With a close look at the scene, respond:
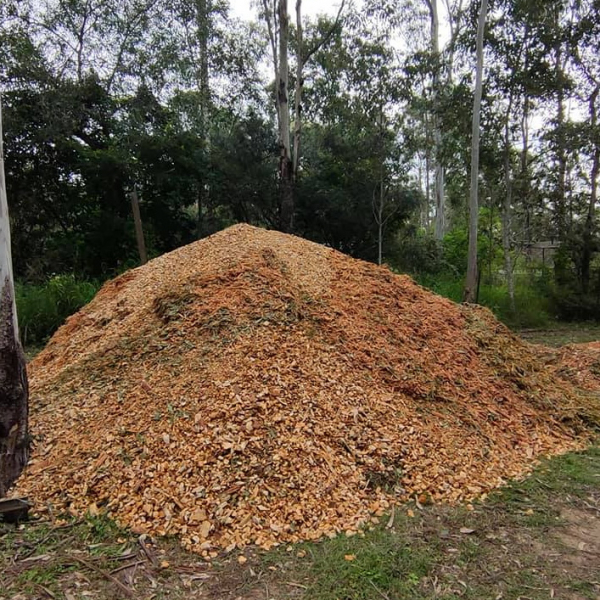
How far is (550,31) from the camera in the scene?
8484 mm

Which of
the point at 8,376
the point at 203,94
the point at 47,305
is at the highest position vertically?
the point at 203,94

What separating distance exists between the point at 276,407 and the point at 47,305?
4845mm

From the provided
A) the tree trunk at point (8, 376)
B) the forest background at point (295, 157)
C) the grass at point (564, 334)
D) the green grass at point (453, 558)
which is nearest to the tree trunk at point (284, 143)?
the forest background at point (295, 157)

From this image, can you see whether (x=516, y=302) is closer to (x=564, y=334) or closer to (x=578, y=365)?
(x=564, y=334)

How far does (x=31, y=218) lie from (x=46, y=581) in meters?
7.79

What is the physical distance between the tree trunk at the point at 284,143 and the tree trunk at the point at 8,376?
22.7 feet

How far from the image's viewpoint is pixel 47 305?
621 cm

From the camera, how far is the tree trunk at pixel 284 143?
29.7 ft

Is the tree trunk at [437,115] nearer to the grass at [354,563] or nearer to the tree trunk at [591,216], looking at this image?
the tree trunk at [591,216]

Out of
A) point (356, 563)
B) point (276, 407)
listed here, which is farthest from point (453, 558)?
point (276, 407)

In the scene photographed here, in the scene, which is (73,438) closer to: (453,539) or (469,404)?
(453,539)

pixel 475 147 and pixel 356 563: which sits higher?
pixel 475 147

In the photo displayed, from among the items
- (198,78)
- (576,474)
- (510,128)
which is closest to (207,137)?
(198,78)

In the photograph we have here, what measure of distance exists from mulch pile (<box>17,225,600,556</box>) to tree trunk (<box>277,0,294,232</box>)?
4.91 metres
